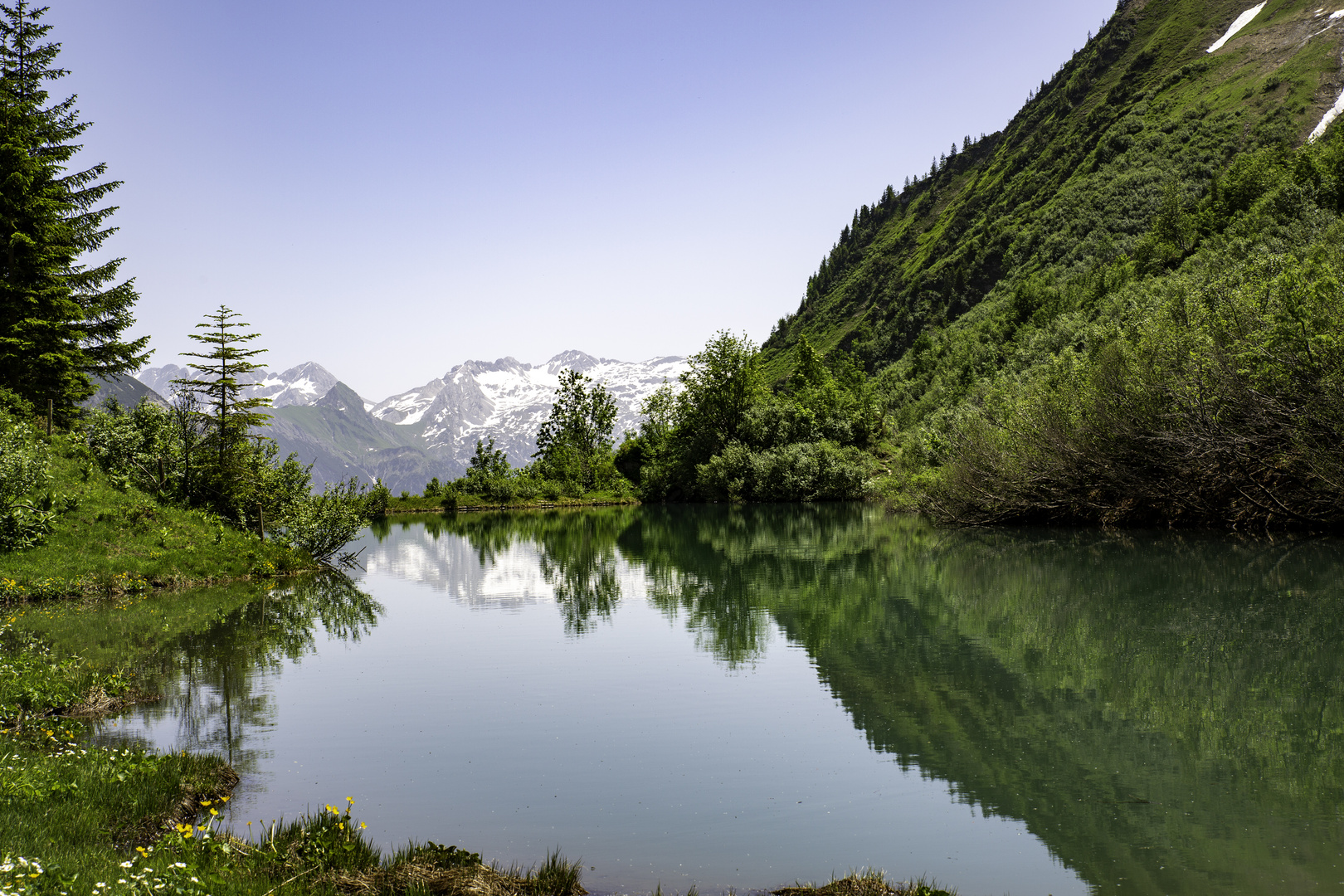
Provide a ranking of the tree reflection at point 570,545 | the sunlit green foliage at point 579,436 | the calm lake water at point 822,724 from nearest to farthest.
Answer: the calm lake water at point 822,724 < the tree reflection at point 570,545 < the sunlit green foliage at point 579,436

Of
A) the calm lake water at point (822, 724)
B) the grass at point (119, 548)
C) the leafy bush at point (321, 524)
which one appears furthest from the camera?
the leafy bush at point (321, 524)

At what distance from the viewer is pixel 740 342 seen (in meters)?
86.8

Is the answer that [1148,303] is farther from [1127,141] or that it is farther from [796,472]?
[1127,141]

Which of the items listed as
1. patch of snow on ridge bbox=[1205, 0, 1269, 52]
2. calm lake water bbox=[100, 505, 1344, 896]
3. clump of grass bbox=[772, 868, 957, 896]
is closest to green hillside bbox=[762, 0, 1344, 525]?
patch of snow on ridge bbox=[1205, 0, 1269, 52]

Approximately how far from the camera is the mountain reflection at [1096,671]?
8.15m

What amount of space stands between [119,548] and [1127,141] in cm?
16023

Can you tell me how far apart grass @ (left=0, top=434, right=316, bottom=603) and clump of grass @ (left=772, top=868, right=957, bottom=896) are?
23.7 m

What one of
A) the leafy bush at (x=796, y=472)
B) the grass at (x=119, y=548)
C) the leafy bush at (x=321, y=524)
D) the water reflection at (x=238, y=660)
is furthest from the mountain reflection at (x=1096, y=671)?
the leafy bush at (x=796, y=472)

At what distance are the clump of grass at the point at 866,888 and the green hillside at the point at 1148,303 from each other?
2849 centimetres

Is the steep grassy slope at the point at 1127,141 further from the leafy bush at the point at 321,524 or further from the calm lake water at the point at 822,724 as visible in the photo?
the calm lake water at the point at 822,724

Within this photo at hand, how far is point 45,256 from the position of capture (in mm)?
32625

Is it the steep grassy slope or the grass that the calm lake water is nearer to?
the grass

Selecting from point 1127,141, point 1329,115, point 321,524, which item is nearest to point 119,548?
point 321,524

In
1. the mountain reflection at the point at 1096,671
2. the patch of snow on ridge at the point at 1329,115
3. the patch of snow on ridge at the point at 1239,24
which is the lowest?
the mountain reflection at the point at 1096,671
